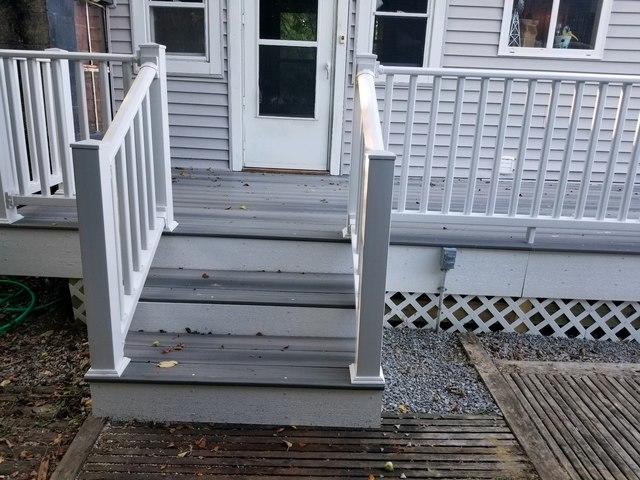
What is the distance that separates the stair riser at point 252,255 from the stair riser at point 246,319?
0.35m

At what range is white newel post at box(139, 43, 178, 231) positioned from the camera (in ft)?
8.95

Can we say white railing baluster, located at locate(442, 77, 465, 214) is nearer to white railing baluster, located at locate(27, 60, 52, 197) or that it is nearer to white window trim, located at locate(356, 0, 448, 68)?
white window trim, located at locate(356, 0, 448, 68)

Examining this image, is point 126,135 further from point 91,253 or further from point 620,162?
point 620,162

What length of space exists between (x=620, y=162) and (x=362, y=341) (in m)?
3.90

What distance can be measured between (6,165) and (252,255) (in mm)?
1547

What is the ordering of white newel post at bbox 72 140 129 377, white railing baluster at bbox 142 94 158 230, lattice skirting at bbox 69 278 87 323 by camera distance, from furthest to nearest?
lattice skirting at bbox 69 278 87 323
white railing baluster at bbox 142 94 158 230
white newel post at bbox 72 140 129 377

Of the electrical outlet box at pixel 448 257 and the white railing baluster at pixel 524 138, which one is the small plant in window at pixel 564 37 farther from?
the electrical outlet box at pixel 448 257

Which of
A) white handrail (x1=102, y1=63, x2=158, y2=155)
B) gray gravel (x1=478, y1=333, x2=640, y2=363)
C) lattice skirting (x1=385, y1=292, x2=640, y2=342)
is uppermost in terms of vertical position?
white handrail (x1=102, y1=63, x2=158, y2=155)

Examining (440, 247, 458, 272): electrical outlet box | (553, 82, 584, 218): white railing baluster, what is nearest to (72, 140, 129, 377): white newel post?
(440, 247, 458, 272): electrical outlet box

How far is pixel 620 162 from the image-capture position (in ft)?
16.0

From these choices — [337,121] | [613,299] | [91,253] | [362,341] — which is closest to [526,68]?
[337,121]

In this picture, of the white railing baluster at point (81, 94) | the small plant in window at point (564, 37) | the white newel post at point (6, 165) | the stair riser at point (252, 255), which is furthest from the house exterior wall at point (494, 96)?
the white newel post at point (6, 165)

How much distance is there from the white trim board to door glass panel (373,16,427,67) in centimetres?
31

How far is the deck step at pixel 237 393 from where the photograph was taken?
228 centimetres
